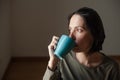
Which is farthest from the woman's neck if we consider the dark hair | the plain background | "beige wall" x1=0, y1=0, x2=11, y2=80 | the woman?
the plain background

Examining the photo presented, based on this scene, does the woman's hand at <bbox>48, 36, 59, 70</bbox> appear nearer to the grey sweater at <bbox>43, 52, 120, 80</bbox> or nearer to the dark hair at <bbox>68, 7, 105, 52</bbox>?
the grey sweater at <bbox>43, 52, 120, 80</bbox>

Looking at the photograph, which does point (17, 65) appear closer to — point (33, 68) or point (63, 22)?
point (33, 68)

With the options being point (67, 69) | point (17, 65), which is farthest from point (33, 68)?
point (67, 69)

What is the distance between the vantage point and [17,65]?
110 inches

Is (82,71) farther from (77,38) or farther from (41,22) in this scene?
(41,22)

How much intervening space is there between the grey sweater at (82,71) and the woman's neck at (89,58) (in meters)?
→ 0.02

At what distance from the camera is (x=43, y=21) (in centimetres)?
279

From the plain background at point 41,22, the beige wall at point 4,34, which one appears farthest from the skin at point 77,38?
the plain background at point 41,22

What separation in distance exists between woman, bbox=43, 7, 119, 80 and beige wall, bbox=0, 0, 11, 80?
1.27m

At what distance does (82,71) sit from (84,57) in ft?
0.21

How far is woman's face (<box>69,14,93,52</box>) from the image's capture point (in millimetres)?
997

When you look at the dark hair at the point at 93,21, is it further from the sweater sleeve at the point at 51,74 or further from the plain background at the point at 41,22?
the plain background at the point at 41,22

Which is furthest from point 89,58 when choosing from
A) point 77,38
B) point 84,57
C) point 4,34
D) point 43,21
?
point 43,21

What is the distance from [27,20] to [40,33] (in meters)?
0.20
